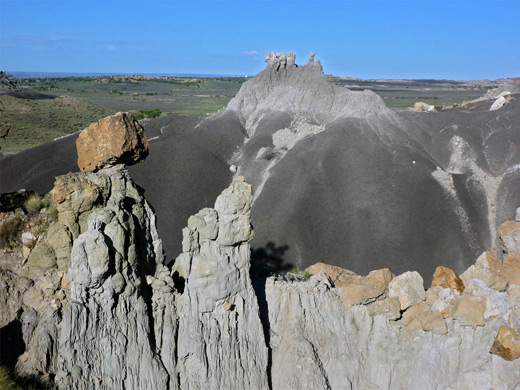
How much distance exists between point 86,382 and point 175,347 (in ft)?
5.62

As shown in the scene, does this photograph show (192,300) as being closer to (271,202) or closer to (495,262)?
(495,262)

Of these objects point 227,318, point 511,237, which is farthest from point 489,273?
point 227,318

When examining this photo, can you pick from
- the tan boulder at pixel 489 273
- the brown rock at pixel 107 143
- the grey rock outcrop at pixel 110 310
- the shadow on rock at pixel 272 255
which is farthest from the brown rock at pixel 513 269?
the shadow on rock at pixel 272 255

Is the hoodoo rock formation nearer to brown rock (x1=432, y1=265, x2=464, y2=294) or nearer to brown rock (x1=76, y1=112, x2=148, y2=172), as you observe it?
brown rock (x1=432, y1=265, x2=464, y2=294)

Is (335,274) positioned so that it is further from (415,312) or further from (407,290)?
(415,312)

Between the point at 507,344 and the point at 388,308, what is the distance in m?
2.54

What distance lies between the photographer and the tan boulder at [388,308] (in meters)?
10.0

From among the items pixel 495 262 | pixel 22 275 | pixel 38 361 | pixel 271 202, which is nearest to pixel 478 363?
pixel 495 262

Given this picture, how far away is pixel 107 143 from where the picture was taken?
A: 8828mm

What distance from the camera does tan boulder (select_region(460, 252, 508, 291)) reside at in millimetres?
10125

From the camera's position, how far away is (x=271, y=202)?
27.9 m

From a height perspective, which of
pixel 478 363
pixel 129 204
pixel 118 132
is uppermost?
pixel 118 132

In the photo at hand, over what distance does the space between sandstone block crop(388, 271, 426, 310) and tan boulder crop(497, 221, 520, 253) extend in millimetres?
4364

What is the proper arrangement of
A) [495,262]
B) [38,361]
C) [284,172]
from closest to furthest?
1. [38,361]
2. [495,262]
3. [284,172]
